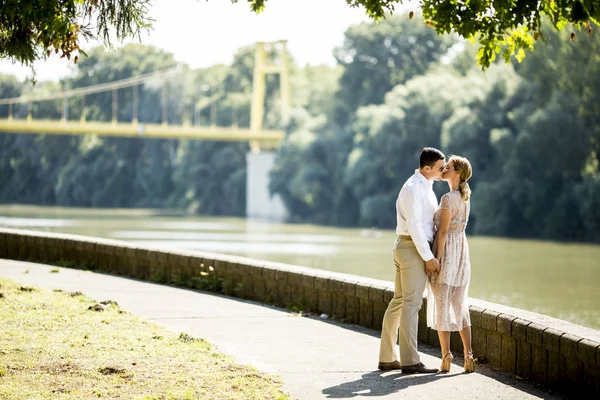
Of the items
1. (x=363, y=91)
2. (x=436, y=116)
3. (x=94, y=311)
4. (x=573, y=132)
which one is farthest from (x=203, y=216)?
(x=94, y=311)

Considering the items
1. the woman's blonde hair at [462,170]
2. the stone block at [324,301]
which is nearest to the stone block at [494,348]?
the woman's blonde hair at [462,170]

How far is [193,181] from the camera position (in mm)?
67000

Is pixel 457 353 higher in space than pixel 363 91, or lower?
lower

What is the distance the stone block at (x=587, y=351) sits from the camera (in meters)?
4.93

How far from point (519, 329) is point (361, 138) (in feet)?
141

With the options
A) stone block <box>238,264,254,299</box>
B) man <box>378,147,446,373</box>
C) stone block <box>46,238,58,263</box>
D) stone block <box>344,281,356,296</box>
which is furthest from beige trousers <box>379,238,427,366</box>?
stone block <box>46,238,58,263</box>

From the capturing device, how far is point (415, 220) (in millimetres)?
5621

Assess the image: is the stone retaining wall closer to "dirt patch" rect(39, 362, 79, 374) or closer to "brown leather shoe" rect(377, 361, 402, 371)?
"brown leather shoe" rect(377, 361, 402, 371)

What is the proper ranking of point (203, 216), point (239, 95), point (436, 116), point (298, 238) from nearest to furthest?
point (298, 238) < point (436, 116) < point (203, 216) < point (239, 95)

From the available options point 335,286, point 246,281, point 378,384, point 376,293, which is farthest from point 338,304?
point 378,384

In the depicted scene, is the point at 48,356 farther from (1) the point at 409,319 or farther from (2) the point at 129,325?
(1) the point at 409,319

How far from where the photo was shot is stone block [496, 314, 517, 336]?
5.71 metres

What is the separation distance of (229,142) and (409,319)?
61529 mm

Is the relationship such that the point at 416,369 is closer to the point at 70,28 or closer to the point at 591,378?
the point at 591,378
